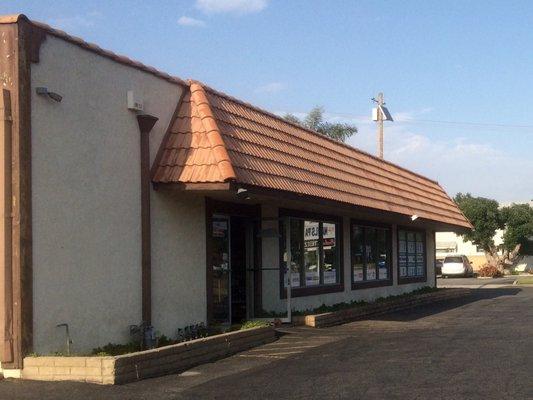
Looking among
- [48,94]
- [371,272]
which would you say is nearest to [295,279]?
[371,272]

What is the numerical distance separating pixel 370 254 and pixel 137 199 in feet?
39.7

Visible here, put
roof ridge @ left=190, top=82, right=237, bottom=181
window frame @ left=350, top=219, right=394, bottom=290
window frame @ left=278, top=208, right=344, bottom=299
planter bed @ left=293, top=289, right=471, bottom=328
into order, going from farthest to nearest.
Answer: window frame @ left=350, top=219, right=394, bottom=290 < window frame @ left=278, top=208, right=344, bottom=299 < planter bed @ left=293, top=289, right=471, bottom=328 < roof ridge @ left=190, top=82, right=237, bottom=181

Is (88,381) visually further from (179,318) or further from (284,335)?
(284,335)

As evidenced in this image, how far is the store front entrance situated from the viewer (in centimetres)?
1473

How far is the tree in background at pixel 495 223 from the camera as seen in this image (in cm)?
6303

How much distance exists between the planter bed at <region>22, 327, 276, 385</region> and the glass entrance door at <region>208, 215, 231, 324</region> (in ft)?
11.0

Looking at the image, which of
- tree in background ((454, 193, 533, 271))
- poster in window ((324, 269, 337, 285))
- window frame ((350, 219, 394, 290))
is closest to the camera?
poster in window ((324, 269, 337, 285))

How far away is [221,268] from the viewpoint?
593 inches

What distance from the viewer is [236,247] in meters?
16.3

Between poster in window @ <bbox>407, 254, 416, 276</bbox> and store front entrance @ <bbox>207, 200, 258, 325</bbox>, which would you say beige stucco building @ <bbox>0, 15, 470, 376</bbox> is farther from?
poster in window @ <bbox>407, 254, 416, 276</bbox>

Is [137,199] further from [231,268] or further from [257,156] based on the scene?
[231,268]

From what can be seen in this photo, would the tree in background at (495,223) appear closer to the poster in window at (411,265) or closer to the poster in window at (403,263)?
the poster in window at (411,265)

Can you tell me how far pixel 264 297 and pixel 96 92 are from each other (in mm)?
6836

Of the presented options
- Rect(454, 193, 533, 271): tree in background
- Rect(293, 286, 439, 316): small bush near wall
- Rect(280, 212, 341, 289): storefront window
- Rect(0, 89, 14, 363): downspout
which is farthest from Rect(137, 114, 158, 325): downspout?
Rect(454, 193, 533, 271): tree in background
